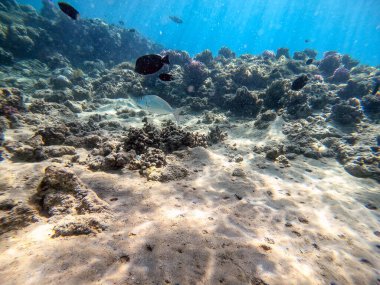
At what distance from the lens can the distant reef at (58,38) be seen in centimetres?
1420

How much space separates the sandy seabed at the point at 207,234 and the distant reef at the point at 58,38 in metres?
14.6

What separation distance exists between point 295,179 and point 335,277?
2.74 m

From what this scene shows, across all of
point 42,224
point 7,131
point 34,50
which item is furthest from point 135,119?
point 34,50

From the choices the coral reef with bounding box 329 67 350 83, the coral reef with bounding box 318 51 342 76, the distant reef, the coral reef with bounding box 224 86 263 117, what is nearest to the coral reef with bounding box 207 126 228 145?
the coral reef with bounding box 224 86 263 117

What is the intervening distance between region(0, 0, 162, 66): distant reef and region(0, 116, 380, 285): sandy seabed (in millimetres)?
14567

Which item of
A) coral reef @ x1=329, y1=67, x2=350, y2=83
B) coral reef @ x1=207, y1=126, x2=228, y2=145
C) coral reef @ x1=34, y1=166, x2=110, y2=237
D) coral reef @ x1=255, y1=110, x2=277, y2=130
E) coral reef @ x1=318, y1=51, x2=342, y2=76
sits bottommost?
coral reef @ x1=34, y1=166, x2=110, y2=237

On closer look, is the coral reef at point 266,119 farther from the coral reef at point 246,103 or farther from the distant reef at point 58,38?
the distant reef at point 58,38

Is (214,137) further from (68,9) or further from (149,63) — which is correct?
(68,9)

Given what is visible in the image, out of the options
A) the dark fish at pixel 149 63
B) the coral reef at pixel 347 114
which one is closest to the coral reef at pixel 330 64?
the coral reef at pixel 347 114

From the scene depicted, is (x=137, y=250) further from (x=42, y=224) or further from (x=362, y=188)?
(x=362, y=188)

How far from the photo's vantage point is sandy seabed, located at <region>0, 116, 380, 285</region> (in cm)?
217

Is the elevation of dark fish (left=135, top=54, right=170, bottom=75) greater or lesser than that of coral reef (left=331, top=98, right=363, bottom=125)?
lesser

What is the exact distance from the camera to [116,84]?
38.4 ft

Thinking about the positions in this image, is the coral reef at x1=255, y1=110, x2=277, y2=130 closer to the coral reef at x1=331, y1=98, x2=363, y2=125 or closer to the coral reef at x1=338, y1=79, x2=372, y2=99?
the coral reef at x1=331, y1=98, x2=363, y2=125
